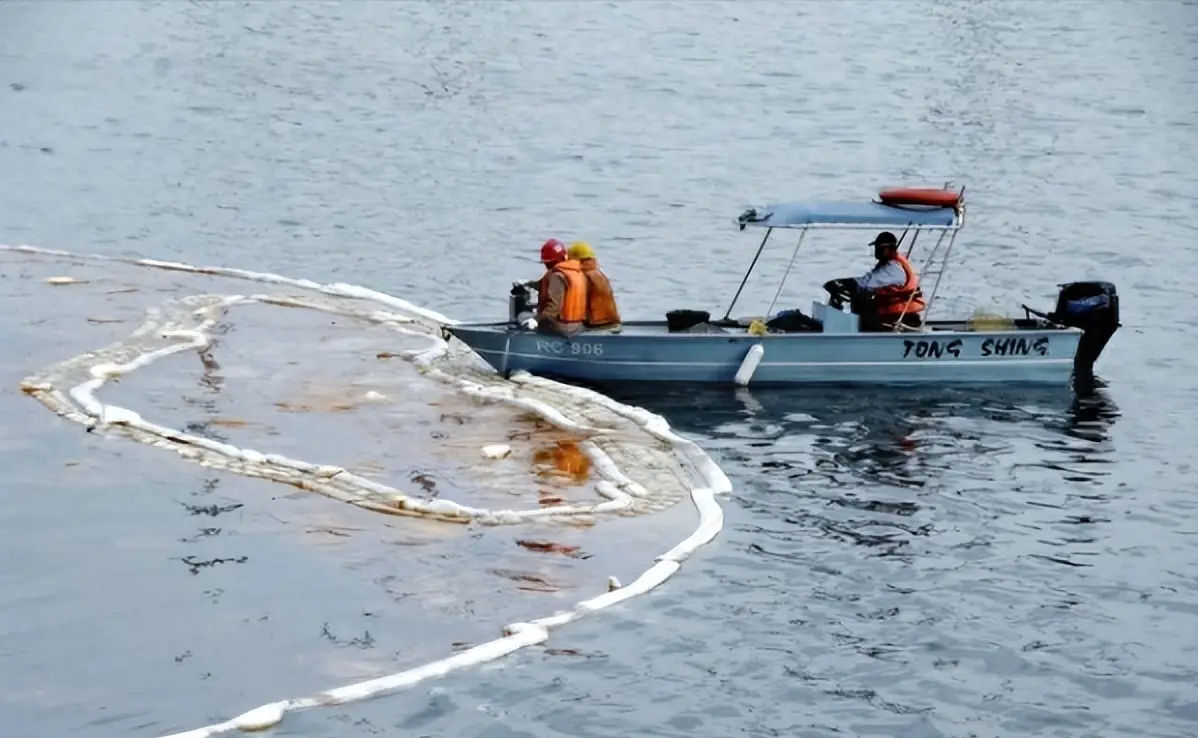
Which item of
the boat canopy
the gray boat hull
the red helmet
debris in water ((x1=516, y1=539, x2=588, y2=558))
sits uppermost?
the boat canopy

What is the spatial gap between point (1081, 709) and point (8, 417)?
47.0 feet

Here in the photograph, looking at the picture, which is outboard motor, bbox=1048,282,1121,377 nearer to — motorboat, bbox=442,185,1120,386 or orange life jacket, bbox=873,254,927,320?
motorboat, bbox=442,185,1120,386

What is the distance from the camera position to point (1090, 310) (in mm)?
30109

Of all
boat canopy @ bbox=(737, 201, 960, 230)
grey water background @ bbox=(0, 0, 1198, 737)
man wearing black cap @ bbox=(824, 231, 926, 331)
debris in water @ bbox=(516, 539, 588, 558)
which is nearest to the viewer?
grey water background @ bbox=(0, 0, 1198, 737)

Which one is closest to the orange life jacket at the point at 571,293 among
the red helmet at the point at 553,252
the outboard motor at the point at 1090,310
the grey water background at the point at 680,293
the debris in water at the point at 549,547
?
the red helmet at the point at 553,252

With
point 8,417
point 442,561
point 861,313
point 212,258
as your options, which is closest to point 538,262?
point 212,258

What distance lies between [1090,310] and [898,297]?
11.3 ft

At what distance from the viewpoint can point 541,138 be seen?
55.0m

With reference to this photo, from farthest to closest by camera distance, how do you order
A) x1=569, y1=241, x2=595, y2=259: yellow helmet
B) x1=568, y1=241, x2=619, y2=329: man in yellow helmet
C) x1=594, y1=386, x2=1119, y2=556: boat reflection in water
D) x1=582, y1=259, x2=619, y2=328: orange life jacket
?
x1=582, y1=259, x2=619, y2=328: orange life jacket → x1=568, y1=241, x2=619, y2=329: man in yellow helmet → x1=569, y1=241, x2=595, y2=259: yellow helmet → x1=594, y1=386, x2=1119, y2=556: boat reflection in water

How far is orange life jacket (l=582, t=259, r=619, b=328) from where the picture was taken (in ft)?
94.2

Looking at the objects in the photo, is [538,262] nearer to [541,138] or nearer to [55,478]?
[541,138]

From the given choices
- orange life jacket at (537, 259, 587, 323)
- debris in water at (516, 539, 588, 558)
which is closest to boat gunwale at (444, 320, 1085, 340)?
orange life jacket at (537, 259, 587, 323)

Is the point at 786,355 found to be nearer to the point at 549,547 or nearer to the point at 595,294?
the point at 595,294

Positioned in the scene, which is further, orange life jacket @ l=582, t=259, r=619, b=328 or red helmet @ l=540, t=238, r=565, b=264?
orange life jacket @ l=582, t=259, r=619, b=328
